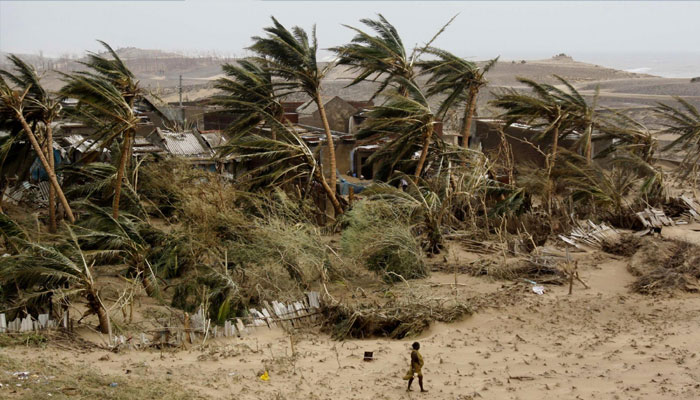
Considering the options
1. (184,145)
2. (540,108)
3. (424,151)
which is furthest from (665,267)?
(184,145)

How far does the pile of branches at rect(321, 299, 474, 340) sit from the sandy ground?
6.8 inches

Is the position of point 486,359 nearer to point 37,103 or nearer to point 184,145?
point 37,103

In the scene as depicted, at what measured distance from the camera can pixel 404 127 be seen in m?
16.5

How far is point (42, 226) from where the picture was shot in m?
15.5

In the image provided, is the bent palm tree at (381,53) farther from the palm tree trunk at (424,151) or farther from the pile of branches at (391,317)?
the pile of branches at (391,317)

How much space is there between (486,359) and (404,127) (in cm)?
830

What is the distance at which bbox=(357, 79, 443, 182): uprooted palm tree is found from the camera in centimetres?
1578

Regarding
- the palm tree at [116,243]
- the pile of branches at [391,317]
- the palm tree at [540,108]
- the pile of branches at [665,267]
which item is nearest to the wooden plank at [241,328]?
the pile of branches at [391,317]

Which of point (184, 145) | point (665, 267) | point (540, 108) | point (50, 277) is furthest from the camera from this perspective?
point (184, 145)

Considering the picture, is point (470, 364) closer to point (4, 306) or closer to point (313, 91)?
point (4, 306)

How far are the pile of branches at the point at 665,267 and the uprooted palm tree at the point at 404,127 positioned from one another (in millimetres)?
5603

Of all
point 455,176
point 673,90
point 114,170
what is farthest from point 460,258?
point 673,90

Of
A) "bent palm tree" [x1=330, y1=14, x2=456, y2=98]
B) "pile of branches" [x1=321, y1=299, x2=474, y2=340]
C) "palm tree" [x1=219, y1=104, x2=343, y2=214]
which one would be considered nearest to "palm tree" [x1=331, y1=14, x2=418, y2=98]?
"bent palm tree" [x1=330, y1=14, x2=456, y2=98]

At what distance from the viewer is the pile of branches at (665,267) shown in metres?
11.3
